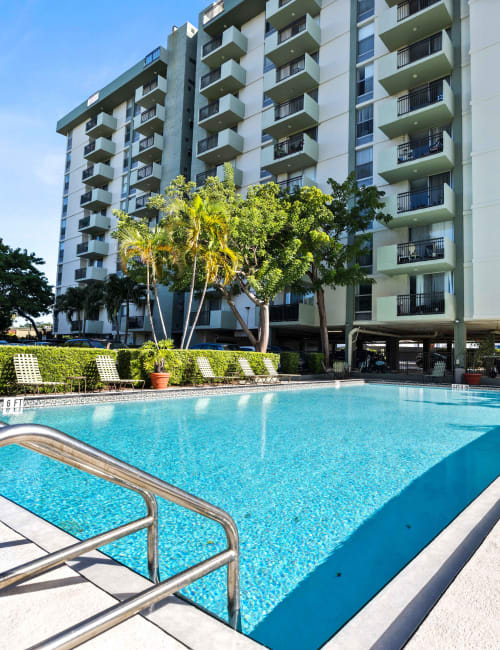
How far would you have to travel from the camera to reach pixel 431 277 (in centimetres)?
2197

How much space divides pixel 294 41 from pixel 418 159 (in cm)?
1299

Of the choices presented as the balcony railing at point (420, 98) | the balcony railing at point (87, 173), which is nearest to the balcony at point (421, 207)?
the balcony railing at point (420, 98)

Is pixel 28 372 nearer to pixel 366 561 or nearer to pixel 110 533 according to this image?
pixel 110 533

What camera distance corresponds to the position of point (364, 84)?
84.4 feet

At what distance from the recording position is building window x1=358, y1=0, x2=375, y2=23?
25.7 m

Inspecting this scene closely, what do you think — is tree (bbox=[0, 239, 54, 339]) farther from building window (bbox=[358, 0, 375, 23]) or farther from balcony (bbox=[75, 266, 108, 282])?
building window (bbox=[358, 0, 375, 23])

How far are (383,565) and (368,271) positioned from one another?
2309 cm

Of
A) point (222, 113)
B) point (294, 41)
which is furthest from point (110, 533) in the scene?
point (222, 113)

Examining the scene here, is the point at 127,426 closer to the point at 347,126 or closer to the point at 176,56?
the point at 347,126

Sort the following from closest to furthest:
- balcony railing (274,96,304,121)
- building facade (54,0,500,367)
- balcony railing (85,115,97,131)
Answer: building facade (54,0,500,367)
balcony railing (274,96,304,121)
balcony railing (85,115,97,131)

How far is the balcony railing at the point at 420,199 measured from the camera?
69.7 ft

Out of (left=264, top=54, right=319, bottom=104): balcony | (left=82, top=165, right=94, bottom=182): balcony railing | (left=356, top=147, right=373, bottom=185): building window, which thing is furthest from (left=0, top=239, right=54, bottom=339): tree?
(left=356, top=147, right=373, bottom=185): building window

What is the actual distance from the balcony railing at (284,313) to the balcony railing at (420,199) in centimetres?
834

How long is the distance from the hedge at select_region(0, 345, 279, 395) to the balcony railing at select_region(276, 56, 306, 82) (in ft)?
66.8
